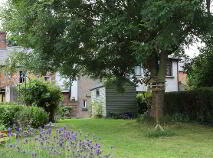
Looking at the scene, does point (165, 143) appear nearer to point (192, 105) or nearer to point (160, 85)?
point (160, 85)

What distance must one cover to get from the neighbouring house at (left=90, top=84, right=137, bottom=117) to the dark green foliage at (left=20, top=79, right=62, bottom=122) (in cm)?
871

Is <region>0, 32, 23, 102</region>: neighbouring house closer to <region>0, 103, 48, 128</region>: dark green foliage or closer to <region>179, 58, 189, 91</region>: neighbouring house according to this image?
<region>179, 58, 189, 91</region>: neighbouring house

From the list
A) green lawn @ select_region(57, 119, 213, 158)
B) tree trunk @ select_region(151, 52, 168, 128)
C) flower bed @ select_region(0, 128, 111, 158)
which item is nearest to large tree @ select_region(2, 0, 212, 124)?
tree trunk @ select_region(151, 52, 168, 128)

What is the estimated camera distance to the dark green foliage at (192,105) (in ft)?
59.3

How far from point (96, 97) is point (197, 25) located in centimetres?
1930

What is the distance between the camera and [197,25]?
47.3ft

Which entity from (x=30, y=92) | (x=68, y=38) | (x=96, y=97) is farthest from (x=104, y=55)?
(x=96, y=97)

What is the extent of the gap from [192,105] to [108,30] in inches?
285

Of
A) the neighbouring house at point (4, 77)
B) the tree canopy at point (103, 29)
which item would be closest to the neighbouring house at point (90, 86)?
the neighbouring house at point (4, 77)

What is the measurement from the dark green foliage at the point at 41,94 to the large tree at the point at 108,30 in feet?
10.1

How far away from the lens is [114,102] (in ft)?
99.7

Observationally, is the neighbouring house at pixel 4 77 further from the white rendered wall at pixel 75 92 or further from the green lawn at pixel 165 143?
the green lawn at pixel 165 143

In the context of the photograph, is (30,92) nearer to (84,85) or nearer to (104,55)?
(104,55)

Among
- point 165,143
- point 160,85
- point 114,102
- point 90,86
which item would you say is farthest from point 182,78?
point 165,143
